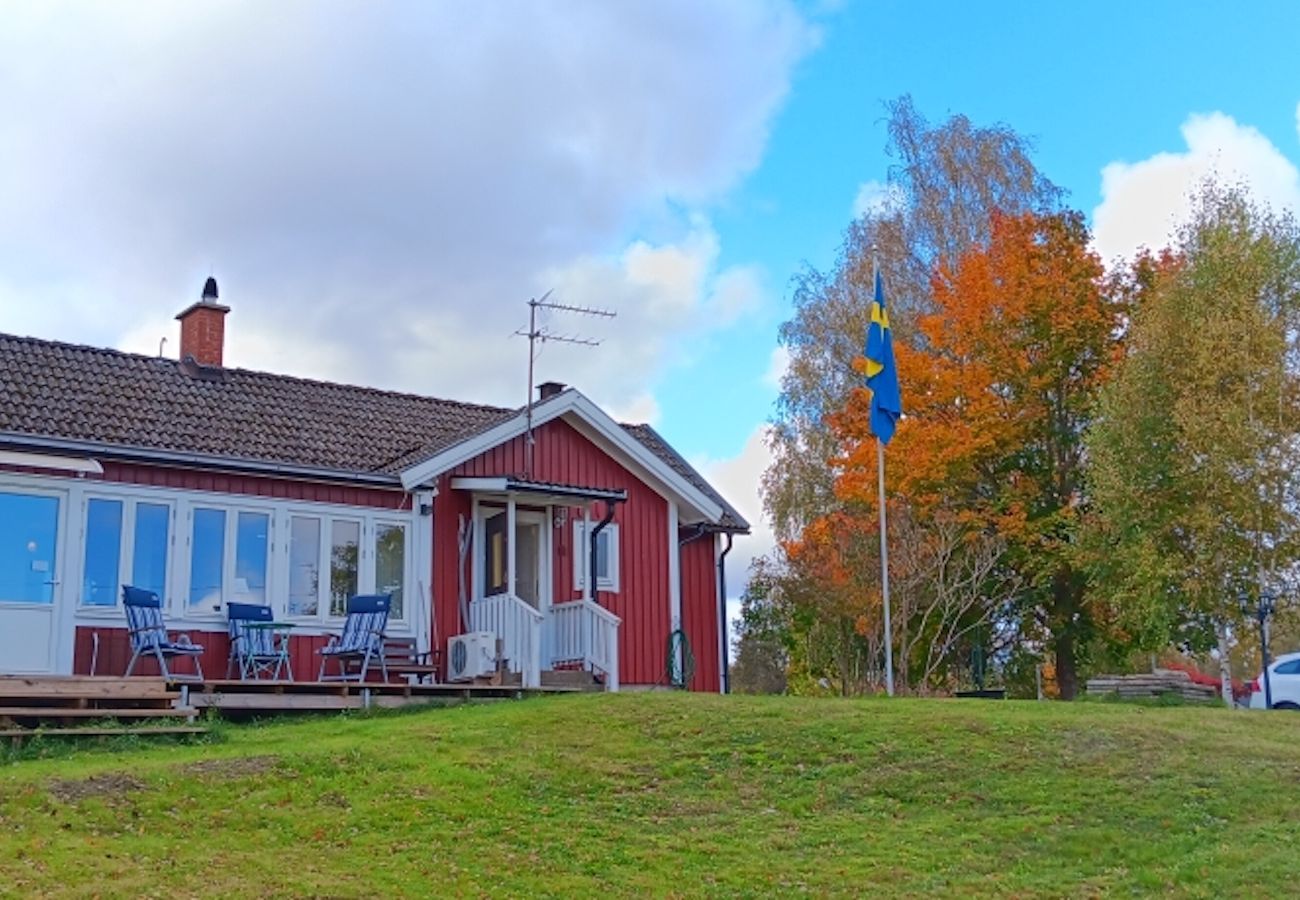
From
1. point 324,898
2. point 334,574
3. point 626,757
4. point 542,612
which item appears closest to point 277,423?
point 334,574

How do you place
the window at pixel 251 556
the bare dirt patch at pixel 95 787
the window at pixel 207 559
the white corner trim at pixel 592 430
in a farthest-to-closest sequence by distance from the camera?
the white corner trim at pixel 592 430 < the window at pixel 251 556 < the window at pixel 207 559 < the bare dirt patch at pixel 95 787

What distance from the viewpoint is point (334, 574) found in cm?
2028

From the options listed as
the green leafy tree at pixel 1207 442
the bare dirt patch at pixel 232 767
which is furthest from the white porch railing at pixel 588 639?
the green leafy tree at pixel 1207 442

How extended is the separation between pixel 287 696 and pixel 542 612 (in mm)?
5133

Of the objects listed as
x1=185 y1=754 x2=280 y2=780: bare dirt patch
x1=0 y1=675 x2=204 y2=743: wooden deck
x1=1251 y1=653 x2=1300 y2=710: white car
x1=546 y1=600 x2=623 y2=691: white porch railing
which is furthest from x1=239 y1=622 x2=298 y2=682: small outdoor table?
x1=1251 y1=653 x2=1300 y2=710: white car

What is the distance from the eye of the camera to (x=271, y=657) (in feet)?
62.1

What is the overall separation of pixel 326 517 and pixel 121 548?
277 cm

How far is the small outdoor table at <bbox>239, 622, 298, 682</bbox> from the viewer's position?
743 inches

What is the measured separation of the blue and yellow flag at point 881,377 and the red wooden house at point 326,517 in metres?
3.72

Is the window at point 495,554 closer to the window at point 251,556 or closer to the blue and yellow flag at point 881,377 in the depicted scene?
the window at point 251,556

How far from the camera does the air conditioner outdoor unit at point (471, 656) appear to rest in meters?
20.3

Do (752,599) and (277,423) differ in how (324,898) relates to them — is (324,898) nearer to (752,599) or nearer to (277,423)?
(277,423)

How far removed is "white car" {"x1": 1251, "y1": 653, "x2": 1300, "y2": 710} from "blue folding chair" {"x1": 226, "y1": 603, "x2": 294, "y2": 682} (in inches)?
617

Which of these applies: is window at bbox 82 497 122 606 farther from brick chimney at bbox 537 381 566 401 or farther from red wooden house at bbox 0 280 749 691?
brick chimney at bbox 537 381 566 401
